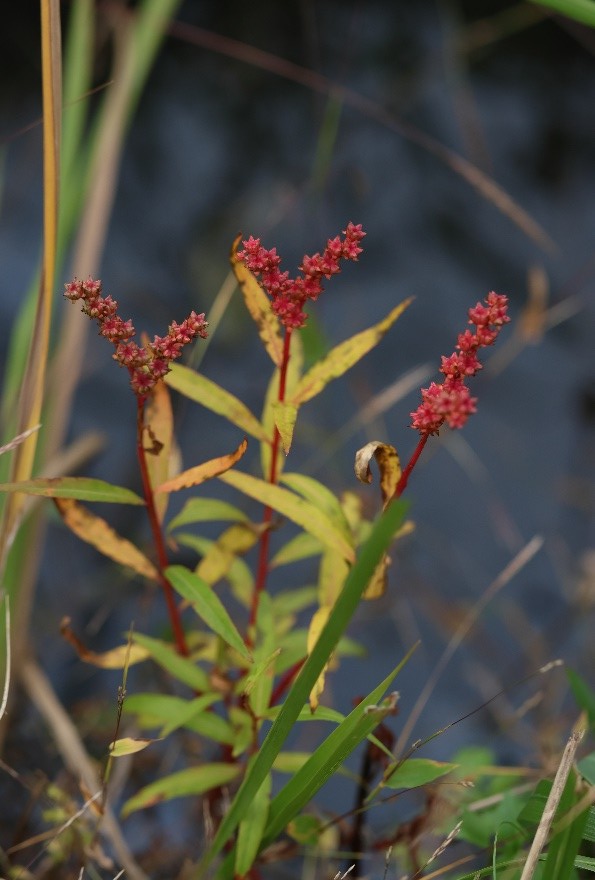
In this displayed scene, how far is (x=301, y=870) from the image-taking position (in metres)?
1.44

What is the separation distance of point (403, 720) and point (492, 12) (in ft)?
6.40

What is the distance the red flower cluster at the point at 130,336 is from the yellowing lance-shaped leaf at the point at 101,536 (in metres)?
0.19

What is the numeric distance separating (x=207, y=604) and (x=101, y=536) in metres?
0.14

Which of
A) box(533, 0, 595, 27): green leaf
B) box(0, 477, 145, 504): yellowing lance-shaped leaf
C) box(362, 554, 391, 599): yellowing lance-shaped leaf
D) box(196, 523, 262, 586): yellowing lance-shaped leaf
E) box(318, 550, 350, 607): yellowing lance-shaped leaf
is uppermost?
Result: box(533, 0, 595, 27): green leaf

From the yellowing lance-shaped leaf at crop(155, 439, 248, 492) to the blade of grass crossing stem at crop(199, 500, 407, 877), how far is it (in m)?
0.14

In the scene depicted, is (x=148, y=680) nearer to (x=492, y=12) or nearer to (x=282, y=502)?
(x=282, y=502)

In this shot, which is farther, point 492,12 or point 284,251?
point 492,12

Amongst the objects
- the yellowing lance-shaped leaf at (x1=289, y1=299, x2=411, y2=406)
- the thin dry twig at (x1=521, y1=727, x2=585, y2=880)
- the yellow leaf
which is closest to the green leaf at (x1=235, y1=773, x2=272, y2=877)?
the yellow leaf

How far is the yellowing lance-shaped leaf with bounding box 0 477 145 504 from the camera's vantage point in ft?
2.49

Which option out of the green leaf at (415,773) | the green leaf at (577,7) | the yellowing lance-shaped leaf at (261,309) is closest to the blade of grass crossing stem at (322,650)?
the green leaf at (415,773)

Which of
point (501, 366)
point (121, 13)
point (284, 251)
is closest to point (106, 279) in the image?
point (284, 251)

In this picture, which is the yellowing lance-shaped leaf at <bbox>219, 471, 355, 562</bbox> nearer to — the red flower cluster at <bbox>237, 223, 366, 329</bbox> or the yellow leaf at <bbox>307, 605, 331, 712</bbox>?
the yellow leaf at <bbox>307, 605, 331, 712</bbox>

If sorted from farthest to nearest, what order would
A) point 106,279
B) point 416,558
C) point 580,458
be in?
point 106,279, point 580,458, point 416,558

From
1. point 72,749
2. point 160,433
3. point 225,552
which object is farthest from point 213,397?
point 72,749
